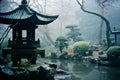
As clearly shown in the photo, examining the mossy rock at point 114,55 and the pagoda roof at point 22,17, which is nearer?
the pagoda roof at point 22,17

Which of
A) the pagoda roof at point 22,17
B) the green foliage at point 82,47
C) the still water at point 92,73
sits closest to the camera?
the pagoda roof at point 22,17

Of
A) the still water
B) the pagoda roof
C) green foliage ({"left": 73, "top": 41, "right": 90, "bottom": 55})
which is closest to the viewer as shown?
the pagoda roof

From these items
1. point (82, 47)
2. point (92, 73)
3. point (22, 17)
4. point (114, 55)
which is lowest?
point (92, 73)

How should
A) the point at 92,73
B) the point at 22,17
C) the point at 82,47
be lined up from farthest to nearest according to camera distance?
1. the point at 82,47
2. the point at 92,73
3. the point at 22,17

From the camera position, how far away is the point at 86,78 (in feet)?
56.0

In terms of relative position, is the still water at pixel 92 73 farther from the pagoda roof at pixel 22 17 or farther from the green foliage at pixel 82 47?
the green foliage at pixel 82 47

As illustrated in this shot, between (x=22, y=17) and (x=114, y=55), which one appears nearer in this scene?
(x=22, y=17)

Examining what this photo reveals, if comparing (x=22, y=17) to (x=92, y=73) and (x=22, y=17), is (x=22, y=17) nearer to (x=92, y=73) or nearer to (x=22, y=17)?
(x=22, y=17)

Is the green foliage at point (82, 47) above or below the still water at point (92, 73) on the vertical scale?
above

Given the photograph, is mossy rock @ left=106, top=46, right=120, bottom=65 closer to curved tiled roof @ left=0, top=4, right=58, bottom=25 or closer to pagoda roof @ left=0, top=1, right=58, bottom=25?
curved tiled roof @ left=0, top=4, right=58, bottom=25

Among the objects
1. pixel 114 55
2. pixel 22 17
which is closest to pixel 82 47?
pixel 114 55

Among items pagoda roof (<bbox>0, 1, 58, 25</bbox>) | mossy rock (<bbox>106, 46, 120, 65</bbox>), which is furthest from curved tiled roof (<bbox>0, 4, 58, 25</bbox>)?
mossy rock (<bbox>106, 46, 120, 65</bbox>)

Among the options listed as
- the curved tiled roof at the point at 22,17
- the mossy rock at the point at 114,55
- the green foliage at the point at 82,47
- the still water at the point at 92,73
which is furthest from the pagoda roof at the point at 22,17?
the green foliage at the point at 82,47

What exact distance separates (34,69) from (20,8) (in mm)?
4894
